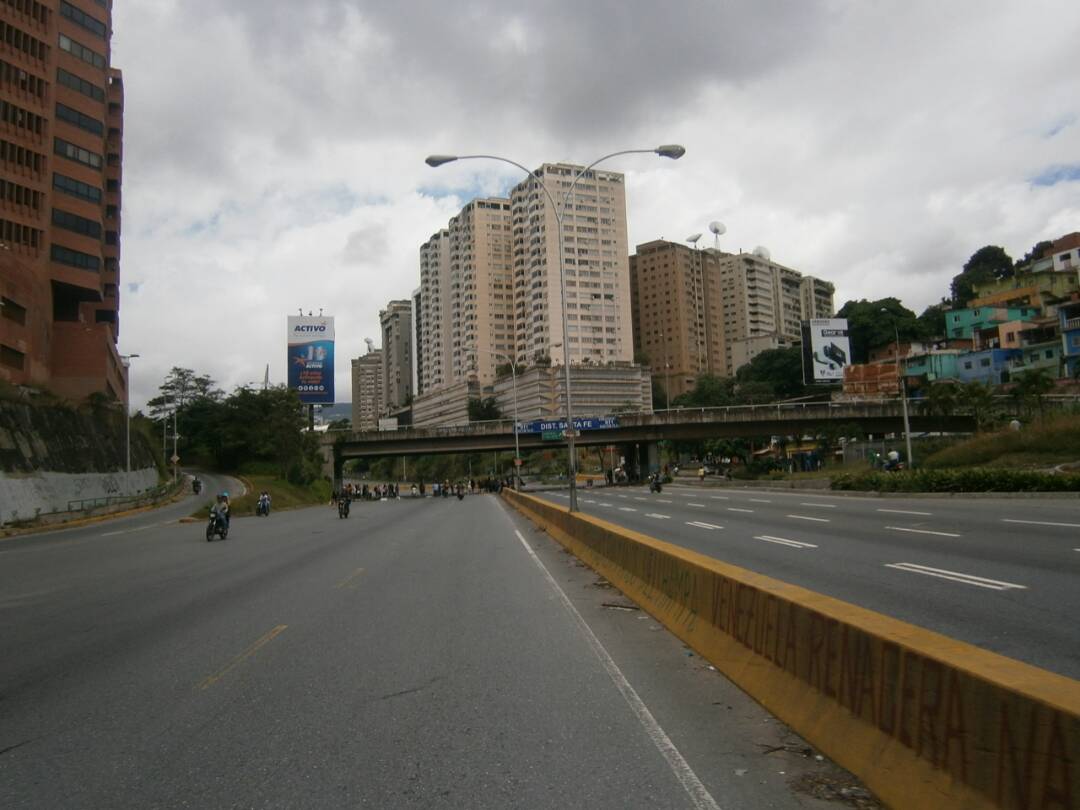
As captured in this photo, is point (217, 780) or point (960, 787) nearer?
point (960, 787)

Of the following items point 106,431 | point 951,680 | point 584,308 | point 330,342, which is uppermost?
point 584,308

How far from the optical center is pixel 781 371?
367ft

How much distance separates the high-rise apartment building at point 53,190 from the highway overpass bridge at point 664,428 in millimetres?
23063

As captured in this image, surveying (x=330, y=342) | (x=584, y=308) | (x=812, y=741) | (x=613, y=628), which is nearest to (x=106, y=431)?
(x=330, y=342)

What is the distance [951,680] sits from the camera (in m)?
3.59

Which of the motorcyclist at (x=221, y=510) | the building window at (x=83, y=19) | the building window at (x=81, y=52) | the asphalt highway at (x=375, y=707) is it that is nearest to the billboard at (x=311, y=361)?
the building window at (x=81, y=52)

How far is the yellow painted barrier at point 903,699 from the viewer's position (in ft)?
10.2

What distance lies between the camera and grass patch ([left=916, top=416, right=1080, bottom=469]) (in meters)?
35.8

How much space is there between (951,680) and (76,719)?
5616 mm

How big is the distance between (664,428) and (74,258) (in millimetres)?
48454

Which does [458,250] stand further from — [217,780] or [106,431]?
[217,780]

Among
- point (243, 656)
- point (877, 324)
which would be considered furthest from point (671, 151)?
point (877, 324)

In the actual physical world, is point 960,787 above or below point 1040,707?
below

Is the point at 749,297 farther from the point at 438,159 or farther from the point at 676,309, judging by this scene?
the point at 438,159
